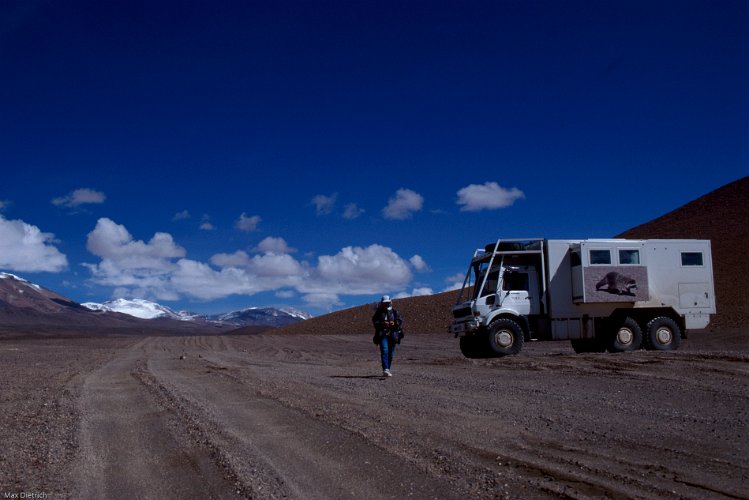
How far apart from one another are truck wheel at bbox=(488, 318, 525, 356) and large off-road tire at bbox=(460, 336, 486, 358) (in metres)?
0.44

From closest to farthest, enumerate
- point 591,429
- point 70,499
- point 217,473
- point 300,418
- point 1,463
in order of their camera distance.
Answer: point 70,499
point 217,473
point 1,463
point 591,429
point 300,418

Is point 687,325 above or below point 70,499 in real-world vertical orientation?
above

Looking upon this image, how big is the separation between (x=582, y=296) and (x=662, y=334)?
3144 millimetres

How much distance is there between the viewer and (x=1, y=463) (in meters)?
7.21

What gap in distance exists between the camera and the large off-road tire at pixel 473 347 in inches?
839

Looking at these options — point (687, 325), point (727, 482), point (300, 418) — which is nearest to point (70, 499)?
point (300, 418)

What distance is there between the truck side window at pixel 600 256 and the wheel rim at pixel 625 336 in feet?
→ 7.32

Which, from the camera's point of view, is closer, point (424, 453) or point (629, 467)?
point (629, 467)

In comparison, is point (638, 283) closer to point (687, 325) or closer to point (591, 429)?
point (687, 325)

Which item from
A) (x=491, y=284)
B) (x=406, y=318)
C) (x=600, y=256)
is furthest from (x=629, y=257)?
(x=406, y=318)

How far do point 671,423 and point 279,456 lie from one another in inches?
207

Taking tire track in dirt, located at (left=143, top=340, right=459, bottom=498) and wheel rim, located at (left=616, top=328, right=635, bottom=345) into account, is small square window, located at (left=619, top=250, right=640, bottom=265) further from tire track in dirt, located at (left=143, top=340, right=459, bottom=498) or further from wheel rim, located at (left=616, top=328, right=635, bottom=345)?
tire track in dirt, located at (left=143, top=340, right=459, bottom=498)

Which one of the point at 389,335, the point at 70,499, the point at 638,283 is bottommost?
the point at 70,499

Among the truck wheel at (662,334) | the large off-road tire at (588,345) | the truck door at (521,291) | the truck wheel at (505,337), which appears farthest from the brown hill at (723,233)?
the truck wheel at (505,337)
